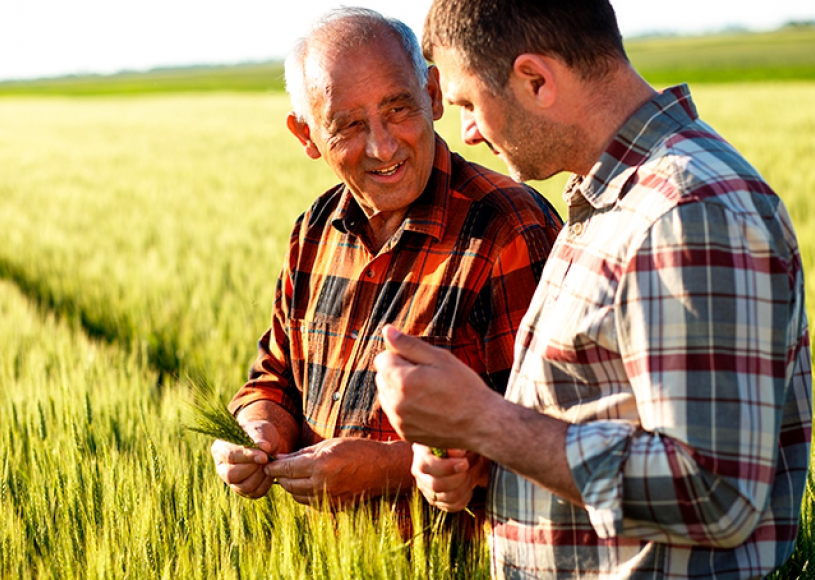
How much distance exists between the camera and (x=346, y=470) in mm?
1688

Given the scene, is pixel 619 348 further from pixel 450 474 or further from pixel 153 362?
pixel 153 362

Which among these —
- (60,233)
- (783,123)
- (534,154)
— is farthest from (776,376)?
(783,123)

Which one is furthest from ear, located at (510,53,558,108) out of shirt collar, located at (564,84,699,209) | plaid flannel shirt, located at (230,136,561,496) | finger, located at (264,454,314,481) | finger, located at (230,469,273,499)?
finger, located at (230,469,273,499)

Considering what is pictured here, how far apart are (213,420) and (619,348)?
2.77 feet

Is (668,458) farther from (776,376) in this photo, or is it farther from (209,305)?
(209,305)

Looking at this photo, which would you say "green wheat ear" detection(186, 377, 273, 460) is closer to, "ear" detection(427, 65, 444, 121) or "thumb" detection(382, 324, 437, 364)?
"thumb" detection(382, 324, 437, 364)

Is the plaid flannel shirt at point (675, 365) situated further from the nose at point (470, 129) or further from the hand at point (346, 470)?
the hand at point (346, 470)

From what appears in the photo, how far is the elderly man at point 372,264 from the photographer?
67.9 inches

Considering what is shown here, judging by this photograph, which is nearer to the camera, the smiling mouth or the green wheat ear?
the green wheat ear

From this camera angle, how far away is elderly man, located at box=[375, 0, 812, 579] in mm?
1036

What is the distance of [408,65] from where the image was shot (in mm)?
1867

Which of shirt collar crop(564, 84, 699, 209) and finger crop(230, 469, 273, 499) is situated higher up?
shirt collar crop(564, 84, 699, 209)

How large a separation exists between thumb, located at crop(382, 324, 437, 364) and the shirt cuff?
212 mm

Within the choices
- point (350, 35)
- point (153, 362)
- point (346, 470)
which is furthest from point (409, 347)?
point (153, 362)
